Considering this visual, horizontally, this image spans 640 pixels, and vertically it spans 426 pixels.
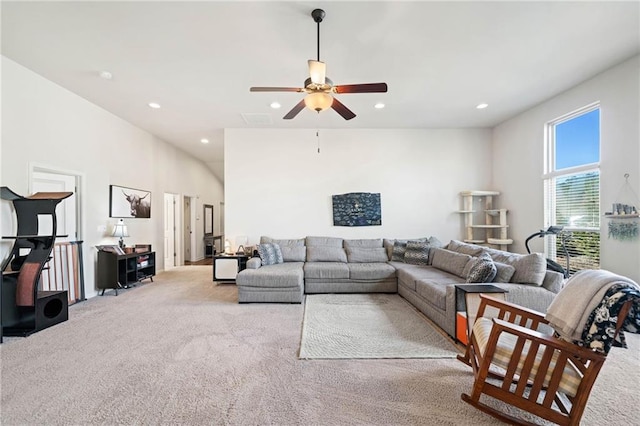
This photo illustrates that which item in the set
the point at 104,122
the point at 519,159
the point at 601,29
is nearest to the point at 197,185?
the point at 104,122

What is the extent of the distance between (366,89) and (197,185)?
691cm

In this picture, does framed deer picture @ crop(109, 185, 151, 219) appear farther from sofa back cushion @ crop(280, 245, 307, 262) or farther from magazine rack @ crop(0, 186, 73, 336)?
sofa back cushion @ crop(280, 245, 307, 262)

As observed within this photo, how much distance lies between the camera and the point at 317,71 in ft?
7.59

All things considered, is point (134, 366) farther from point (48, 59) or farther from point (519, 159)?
point (519, 159)

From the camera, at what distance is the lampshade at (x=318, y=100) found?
2.53 metres

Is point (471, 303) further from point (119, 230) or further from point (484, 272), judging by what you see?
point (119, 230)

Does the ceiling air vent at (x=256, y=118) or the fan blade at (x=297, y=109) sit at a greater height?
the ceiling air vent at (x=256, y=118)

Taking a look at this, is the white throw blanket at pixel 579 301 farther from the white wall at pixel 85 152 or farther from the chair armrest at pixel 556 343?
the white wall at pixel 85 152

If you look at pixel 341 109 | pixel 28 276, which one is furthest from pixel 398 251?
pixel 28 276

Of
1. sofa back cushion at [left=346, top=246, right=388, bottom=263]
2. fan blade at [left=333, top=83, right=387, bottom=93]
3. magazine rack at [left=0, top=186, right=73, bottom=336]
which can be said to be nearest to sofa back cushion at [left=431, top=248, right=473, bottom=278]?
sofa back cushion at [left=346, top=246, right=388, bottom=263]

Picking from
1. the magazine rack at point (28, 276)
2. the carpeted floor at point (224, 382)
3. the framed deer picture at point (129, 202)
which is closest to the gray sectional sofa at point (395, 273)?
the carpeted floor at point (224, 382)

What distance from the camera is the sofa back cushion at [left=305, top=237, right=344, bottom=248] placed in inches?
200

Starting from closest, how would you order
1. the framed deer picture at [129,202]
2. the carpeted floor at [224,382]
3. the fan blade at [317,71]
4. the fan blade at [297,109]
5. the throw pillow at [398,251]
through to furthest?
the carpeted floor at [224,382] → the fan blade at [317,71] → the fan blade at [297,109] → the framed deer picture at [129,202] → the throw pillow at [398,251]

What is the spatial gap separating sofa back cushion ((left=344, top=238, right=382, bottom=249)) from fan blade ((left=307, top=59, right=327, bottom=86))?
10.6 ft
